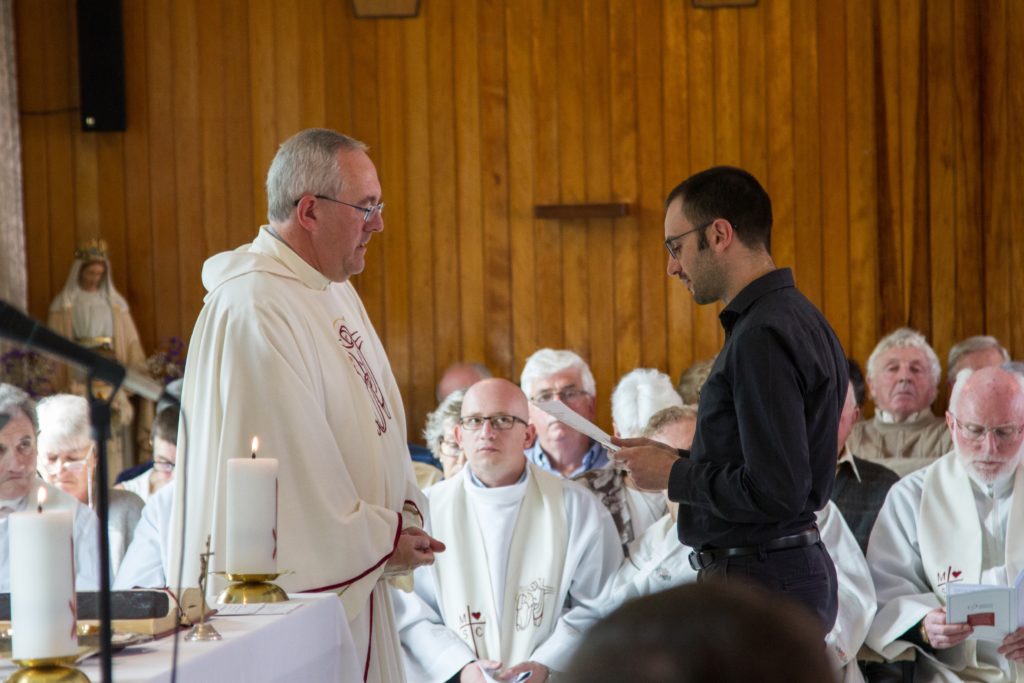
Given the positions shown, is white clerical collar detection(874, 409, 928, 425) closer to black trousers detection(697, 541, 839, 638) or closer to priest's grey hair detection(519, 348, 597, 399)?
priest's grey hair detection(519, 348, 597, 399)

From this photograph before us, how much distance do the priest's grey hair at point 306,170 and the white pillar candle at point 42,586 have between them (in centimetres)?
162

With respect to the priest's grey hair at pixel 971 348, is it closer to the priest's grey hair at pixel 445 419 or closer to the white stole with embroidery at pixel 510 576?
the priest's grey hair at pixel 445 419

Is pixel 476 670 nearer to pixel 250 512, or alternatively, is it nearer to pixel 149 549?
pixel 149 549

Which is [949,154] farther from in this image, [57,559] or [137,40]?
[57,559]

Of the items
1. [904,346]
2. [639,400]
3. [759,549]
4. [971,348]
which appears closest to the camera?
[759,549]

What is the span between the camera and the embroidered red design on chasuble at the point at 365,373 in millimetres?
3346

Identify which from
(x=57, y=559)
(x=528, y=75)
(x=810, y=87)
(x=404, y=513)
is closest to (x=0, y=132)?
(x=528, y=75)

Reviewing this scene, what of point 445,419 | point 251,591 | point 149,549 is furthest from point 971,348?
point 251,591

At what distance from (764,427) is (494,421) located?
1.99 metres

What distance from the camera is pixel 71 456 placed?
16.0 feet

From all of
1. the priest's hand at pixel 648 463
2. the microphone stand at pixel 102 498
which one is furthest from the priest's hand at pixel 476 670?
the microphone stand at pixel 102 498

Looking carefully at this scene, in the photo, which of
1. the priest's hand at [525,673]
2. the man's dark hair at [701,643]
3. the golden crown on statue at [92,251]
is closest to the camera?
the man's dark hair at [701,643]

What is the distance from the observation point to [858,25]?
8555mm

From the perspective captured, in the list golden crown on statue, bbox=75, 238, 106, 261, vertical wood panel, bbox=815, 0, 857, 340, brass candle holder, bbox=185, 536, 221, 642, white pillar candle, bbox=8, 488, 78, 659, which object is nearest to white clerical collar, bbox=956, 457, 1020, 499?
brass candle holder, bbox=185, 536, 221, 642
